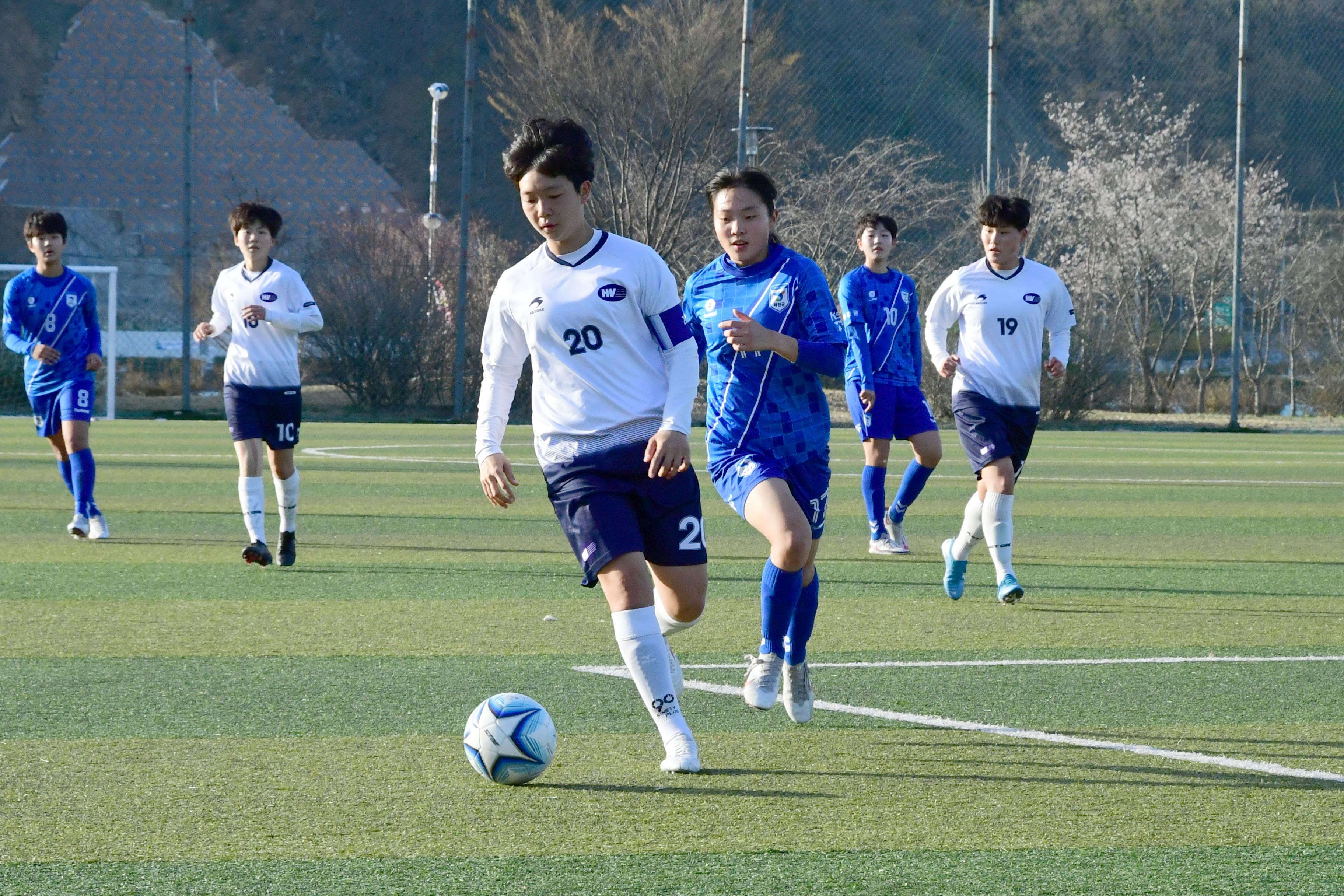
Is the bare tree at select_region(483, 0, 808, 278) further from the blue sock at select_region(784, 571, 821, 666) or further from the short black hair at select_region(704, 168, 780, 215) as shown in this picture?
the blue sock at select_region(784, 571, 821, 666)

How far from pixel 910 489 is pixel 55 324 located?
5825 millimetres

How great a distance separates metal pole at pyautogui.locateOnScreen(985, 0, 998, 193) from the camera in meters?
28.8

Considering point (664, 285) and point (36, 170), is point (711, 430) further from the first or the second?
point (36, 170)

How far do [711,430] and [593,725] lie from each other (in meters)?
1.15

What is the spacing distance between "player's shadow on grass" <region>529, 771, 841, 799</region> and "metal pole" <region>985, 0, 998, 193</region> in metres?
25.2

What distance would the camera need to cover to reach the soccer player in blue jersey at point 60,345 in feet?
34.8

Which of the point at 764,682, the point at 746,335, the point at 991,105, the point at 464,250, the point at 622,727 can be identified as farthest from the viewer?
the point at 991,105

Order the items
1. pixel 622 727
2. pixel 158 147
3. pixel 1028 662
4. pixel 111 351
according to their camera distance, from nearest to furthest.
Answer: pixel 622 727
pixel 1028 662
pixel 111 351
pixel 158 147

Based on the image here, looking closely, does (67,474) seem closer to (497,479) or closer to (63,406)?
(63,406)

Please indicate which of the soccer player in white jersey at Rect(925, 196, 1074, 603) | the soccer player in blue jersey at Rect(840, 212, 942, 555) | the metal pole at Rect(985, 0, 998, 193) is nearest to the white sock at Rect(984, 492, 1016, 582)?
the soccer player in white jersey at Rect(925, 196, 1074, 603)

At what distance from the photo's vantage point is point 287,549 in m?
9.38

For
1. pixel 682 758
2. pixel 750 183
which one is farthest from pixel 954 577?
pixel 682 758

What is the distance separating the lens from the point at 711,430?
572 centimetres

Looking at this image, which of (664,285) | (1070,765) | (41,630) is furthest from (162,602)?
(1070,765)
